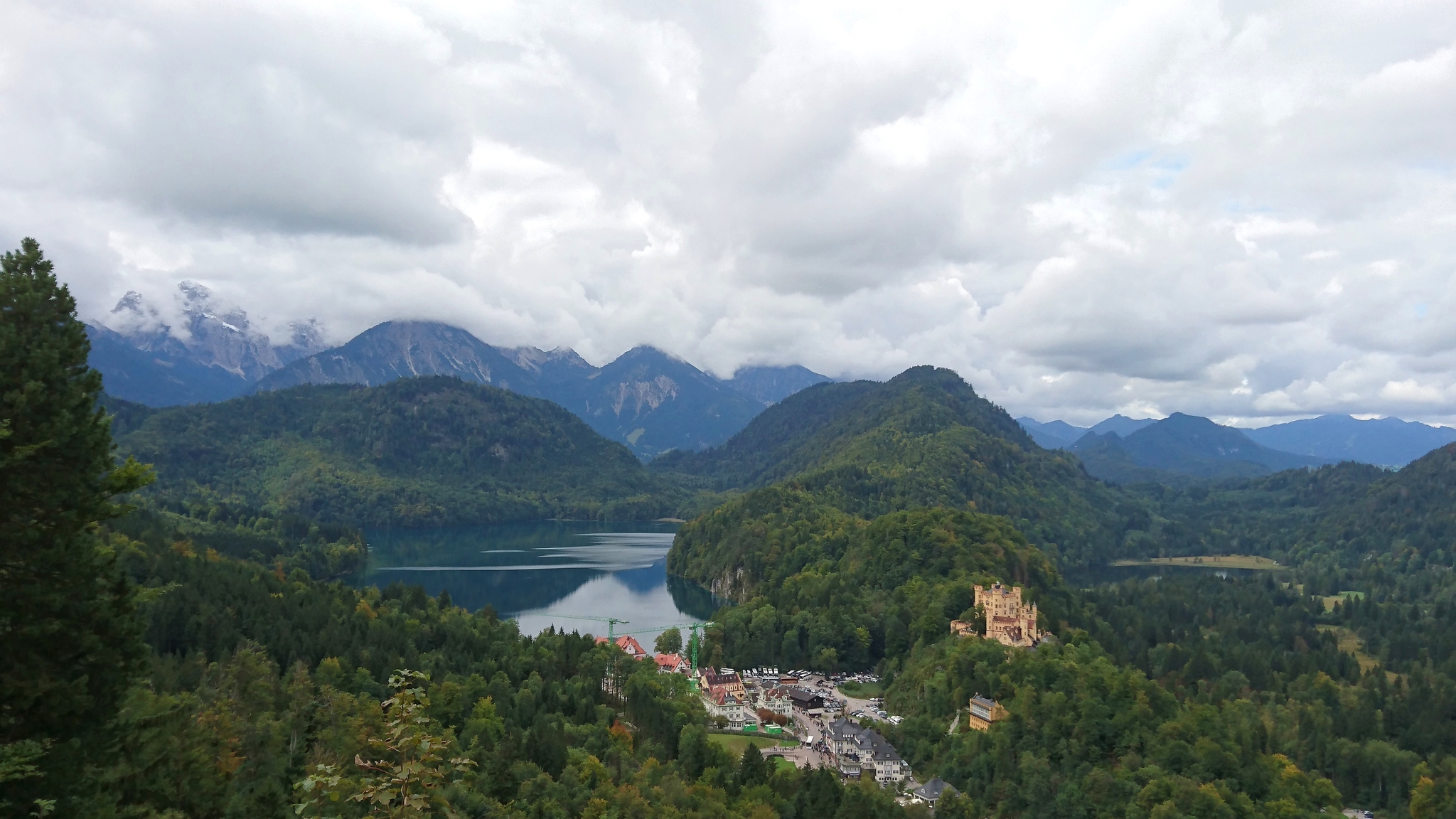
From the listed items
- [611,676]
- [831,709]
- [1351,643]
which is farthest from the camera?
[1351,643]

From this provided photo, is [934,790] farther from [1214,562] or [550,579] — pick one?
[1214,562]

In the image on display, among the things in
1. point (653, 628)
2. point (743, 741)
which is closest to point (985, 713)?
point (743, 741)

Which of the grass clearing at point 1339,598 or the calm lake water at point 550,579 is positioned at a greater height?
the calm lake water at point 550,579

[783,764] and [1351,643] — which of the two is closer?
[783,764]

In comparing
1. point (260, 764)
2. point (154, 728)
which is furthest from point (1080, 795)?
point (154, 728)

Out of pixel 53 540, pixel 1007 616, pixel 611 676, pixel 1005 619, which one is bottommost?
pixel 611 676

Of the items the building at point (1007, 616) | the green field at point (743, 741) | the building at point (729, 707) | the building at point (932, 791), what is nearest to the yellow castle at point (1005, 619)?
the building at point (1007, 616)

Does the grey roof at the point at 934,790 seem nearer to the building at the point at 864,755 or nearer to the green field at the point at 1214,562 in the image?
the building at the point at 864,755

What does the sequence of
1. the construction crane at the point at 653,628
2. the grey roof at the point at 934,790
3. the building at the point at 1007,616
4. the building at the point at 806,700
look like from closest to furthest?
the grey roof at the point at 934,790 → the building at the point at 806,700 → the building at the point at 1007,616 → the construction crane at the point at 653,628

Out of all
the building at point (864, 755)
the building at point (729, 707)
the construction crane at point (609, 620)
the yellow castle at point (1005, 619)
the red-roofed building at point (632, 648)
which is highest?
the yellow castle at point (1005, 619)
